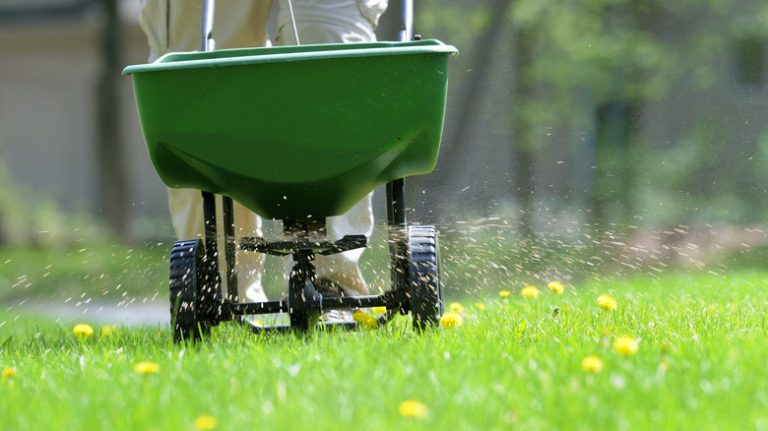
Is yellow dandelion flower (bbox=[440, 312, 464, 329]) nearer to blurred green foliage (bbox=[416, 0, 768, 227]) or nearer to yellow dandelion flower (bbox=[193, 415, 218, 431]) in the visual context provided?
yellow dandelion flower (bbox=[193, 415, 218, 431])

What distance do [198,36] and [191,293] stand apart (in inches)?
36.5

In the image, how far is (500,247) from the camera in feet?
16.7

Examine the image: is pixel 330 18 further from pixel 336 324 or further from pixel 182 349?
pixel 182 349

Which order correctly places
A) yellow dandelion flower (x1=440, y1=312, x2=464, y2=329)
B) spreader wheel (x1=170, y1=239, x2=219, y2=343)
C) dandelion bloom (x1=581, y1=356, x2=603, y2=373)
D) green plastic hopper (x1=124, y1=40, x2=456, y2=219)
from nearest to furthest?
1. dandelion bloom (x1=581, y1=356, x2=603, y2=373)
2. green plastic hopper (x1=124, y1=40, x2=456, y2=219)
3. spreader wheel (x1=170, y1=239, x2=219, y2=343)
4. yellow dandelion flower (x1=440, y1=312, x2=464, y2=329)

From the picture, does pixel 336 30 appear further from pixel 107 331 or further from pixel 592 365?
pixel 592 365

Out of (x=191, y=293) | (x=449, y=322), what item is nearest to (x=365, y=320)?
(x=449, y=322)

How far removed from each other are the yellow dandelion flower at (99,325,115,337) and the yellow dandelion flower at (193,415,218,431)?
1.36 metres

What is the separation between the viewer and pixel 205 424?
60.2 inches

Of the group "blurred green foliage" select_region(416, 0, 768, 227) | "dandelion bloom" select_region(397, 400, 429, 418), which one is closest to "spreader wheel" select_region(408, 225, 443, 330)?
"dandelion bloom" select_region(397, 400, 429, 418)

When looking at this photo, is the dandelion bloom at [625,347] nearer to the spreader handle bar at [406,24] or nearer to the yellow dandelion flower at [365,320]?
the yellow dandelion flower at [365,320]

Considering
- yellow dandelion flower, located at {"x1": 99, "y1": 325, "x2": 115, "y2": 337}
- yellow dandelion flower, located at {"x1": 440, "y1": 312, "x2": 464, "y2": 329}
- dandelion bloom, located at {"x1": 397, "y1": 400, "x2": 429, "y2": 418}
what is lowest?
yellow dandelion flower, located at {"x1": 99, "y1": 325, "x2": 115, "y2": 337}

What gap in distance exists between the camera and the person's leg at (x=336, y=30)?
2918mm

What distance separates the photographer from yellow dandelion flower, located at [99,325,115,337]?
2.90m

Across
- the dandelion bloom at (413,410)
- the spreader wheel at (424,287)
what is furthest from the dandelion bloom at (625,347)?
the spreader wheel at (424,287)
